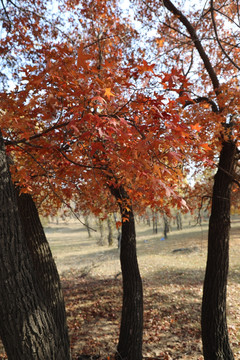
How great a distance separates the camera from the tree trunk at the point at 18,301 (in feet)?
7.39

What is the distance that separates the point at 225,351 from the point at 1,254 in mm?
5275

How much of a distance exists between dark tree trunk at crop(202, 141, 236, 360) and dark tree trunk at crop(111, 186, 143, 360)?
1473 mm

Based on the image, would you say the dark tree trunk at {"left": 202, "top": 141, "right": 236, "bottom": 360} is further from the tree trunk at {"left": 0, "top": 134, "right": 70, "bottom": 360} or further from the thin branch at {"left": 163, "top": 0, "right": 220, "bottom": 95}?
the tree trunk at {"left": 0, "top": 134, "right": 70, "bottom": 360}

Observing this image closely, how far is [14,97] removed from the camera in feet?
12.2

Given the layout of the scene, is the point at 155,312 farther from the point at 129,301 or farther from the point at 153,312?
the point at 129,301

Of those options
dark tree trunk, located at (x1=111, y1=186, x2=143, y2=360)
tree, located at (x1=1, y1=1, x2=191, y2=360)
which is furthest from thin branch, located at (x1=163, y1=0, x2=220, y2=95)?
dark tree trunk, located at (x1=111, y1=186, x2=143, y2=360)

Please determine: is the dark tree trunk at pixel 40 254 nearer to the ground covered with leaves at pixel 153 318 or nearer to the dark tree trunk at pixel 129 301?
the dark tree trunk at pixel 129 301

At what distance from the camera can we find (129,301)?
5.82 metres

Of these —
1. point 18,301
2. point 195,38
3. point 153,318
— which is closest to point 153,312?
point 153,318

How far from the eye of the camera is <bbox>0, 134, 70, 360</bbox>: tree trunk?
88.7 inches

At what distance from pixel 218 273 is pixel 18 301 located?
4.65 meters

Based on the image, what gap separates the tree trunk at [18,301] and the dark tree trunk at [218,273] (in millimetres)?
4106

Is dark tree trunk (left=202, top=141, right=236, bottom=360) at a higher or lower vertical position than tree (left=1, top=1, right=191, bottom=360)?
lower

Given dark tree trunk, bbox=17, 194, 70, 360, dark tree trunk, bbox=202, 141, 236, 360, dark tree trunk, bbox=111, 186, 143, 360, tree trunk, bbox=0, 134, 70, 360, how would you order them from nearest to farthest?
tree trunk, bbox=0, 134, 70, 360 → dark tree trunk, bbox=17, 194, 70, 360 → dark tree trunk, bbox=202, 141, 236, 360 → dark tree trunk, bbox=111, 186, 143, 360
